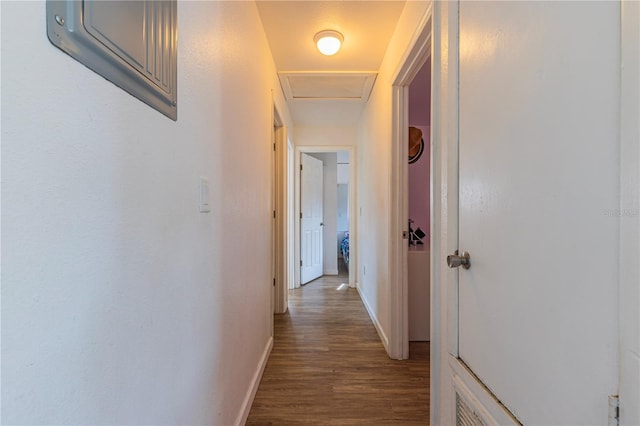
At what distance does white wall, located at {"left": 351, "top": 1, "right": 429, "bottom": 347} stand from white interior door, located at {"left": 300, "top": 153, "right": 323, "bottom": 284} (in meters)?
0.99

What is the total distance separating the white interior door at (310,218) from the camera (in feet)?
13.6

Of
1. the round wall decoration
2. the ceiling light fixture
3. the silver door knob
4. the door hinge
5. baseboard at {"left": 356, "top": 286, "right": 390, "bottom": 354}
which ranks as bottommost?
baseboard at {"left": 356, "top": 286, "right": 390, "bottom": 354}

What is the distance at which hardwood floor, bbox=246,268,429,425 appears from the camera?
1.54 meters

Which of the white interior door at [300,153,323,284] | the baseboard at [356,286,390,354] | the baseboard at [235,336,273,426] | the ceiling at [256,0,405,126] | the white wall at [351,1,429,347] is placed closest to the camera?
the baseboard at [235,336,273,426]

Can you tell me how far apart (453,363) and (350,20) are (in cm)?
206

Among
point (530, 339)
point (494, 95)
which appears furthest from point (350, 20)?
point (530, 339)

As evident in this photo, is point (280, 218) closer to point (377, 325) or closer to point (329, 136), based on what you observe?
point (377, 325)

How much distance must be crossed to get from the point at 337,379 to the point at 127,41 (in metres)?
2.03

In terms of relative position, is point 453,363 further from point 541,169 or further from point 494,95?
point 494,95

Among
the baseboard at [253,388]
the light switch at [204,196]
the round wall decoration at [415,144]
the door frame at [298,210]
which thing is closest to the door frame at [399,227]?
the baseboard at [253,388]

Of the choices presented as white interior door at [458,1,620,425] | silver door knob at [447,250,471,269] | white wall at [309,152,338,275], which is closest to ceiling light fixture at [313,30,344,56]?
white interior door at [458,1,620,425]

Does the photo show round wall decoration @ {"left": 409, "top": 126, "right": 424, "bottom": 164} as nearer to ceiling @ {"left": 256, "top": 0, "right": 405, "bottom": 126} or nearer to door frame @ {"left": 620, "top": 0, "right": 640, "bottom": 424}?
ceiling @ {"left": 256, "top": 0, "right": 405, "bottom": 126}

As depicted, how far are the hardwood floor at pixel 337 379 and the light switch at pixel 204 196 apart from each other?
4.08ft

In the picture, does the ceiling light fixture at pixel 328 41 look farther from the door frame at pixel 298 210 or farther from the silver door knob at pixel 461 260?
the door frame at pixel 298 210
